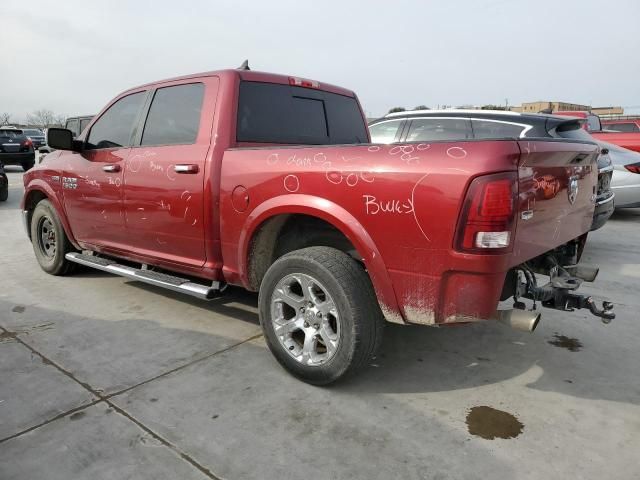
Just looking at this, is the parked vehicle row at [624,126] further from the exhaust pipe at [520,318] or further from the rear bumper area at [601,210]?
the exhaust pipe at [520,318]

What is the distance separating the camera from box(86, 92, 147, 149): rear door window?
162 inches

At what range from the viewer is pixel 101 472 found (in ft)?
7.09

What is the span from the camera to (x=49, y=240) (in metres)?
5.20

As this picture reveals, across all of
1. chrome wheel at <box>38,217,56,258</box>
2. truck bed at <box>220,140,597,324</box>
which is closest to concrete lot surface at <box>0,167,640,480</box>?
truck bed at <box>220,140,597,324</box>

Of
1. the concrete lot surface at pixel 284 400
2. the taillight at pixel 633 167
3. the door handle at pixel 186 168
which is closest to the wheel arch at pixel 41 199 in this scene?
the concrete lot surface at pixel 284 400

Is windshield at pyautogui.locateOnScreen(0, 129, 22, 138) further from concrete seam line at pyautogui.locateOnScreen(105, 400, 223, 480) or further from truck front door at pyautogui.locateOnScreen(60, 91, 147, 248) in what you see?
concrete seam line at pyautogui.locateOnScreen(105, 400, 223, 480)

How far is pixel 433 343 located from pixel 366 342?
3.49 feet

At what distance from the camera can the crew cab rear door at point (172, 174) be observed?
134 inches

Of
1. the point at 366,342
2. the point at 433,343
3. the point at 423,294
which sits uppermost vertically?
the point at 423,294

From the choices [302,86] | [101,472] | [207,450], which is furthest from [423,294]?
[302,86]

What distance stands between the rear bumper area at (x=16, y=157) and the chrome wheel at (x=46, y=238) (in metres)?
12.3

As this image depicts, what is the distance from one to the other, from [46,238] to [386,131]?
14.6 ft

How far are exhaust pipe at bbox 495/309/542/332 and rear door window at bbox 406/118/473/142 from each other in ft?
13.3

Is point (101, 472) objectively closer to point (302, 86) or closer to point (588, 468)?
point (588, 468)
